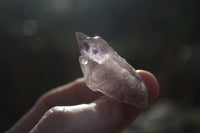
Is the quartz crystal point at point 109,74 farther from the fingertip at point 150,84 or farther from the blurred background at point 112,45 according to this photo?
the blurred background at point 112,45

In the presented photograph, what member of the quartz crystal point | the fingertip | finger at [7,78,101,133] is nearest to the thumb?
the quartz crystal point

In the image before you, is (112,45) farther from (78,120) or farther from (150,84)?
(78,120)

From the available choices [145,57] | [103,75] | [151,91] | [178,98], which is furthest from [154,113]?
Answer: [103,75]

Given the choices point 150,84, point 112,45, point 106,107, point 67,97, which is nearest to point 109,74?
point 106,107

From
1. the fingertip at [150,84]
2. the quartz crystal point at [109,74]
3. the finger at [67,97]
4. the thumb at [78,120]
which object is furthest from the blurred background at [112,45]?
the thumb at [78,120]

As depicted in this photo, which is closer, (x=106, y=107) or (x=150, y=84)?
(x=106, y=107)

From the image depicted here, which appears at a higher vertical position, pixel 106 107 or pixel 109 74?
pixel 109 74

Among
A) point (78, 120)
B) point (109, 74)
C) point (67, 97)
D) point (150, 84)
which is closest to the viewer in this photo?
point (78, 120)
